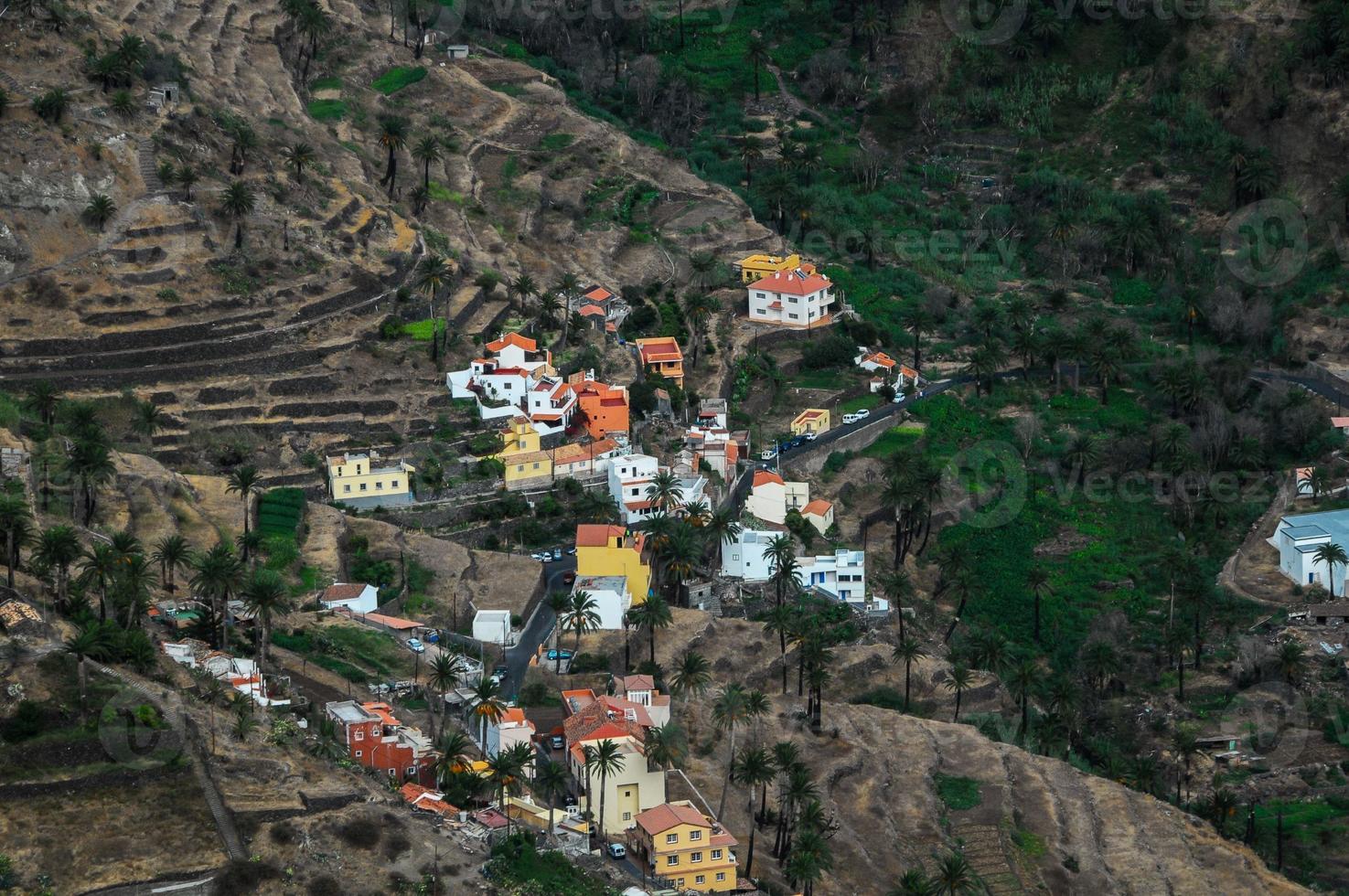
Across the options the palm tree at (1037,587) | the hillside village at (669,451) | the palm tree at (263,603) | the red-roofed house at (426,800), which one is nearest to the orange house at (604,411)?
the hillside village at (669,451)

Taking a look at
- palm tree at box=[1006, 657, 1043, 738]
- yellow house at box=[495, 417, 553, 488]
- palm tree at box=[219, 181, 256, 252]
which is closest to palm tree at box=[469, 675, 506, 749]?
yellow house at box=[495, 417, 553, 488]

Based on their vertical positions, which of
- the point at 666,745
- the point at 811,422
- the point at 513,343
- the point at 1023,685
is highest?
the point at 513,343

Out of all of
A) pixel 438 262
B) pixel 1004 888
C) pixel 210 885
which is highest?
pixel 438 262

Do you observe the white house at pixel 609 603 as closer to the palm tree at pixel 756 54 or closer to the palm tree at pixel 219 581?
the palm tree at pixel 219 581

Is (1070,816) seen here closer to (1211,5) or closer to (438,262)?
(438,262)

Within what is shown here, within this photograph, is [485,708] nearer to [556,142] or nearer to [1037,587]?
[1037,587]

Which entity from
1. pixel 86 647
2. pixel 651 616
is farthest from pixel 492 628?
pixel 86 647

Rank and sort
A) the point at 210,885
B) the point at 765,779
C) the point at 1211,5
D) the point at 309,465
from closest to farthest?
the point at 210,885 < the point at 765,779 < the point at 309,465 < the point at 1211,5

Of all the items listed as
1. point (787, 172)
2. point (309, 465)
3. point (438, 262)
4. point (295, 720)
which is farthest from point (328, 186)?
point (295, 720)
